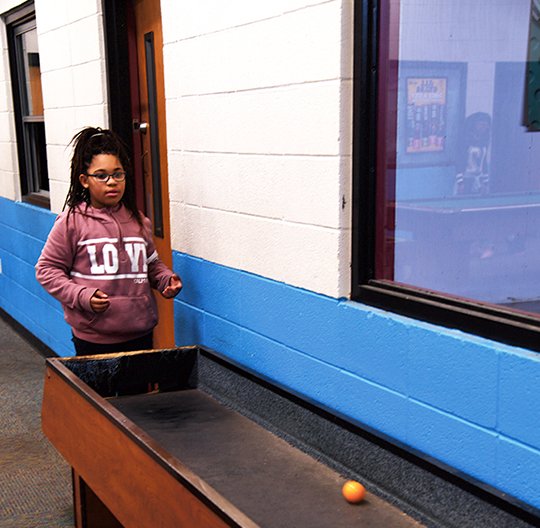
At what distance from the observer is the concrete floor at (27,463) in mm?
2900

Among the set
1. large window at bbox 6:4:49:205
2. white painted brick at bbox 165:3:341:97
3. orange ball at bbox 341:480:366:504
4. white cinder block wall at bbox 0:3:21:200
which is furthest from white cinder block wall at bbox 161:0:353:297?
white cinder block wall at bbox 0:3:21:200

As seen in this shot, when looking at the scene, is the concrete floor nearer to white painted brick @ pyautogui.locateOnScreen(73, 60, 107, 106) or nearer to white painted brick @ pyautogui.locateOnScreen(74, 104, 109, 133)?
white painted brick @ pyautogui.locateOnScreen(74, 104, 109, 133)

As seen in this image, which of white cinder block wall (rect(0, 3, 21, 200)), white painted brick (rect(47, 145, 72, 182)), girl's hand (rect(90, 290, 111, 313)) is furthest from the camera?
white cinder block wall (rect(0, 3, 21, 200))

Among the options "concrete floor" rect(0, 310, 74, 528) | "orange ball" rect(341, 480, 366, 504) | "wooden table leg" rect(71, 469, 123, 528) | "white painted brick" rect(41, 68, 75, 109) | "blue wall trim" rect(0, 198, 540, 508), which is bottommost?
"concrete floor" rect(0, 310, 74, 528)

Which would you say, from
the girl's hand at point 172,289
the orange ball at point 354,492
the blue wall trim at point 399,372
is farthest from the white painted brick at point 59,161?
the orange ball at point 354,492

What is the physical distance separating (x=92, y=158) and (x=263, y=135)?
774 millimetres

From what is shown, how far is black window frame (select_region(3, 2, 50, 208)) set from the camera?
17.0 ft

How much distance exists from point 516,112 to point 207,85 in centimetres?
118

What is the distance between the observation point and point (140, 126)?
143 inches

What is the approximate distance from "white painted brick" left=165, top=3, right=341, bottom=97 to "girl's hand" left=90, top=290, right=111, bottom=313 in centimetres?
84

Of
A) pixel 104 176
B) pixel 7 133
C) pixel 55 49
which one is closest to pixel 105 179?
pixel 104 176

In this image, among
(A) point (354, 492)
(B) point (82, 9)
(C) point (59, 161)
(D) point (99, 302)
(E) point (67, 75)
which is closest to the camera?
(A) point (354, 492)

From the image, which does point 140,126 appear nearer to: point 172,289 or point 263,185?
point 172,289

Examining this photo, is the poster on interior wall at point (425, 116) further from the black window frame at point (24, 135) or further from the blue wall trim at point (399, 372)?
the black window frame at point (24, 135)
